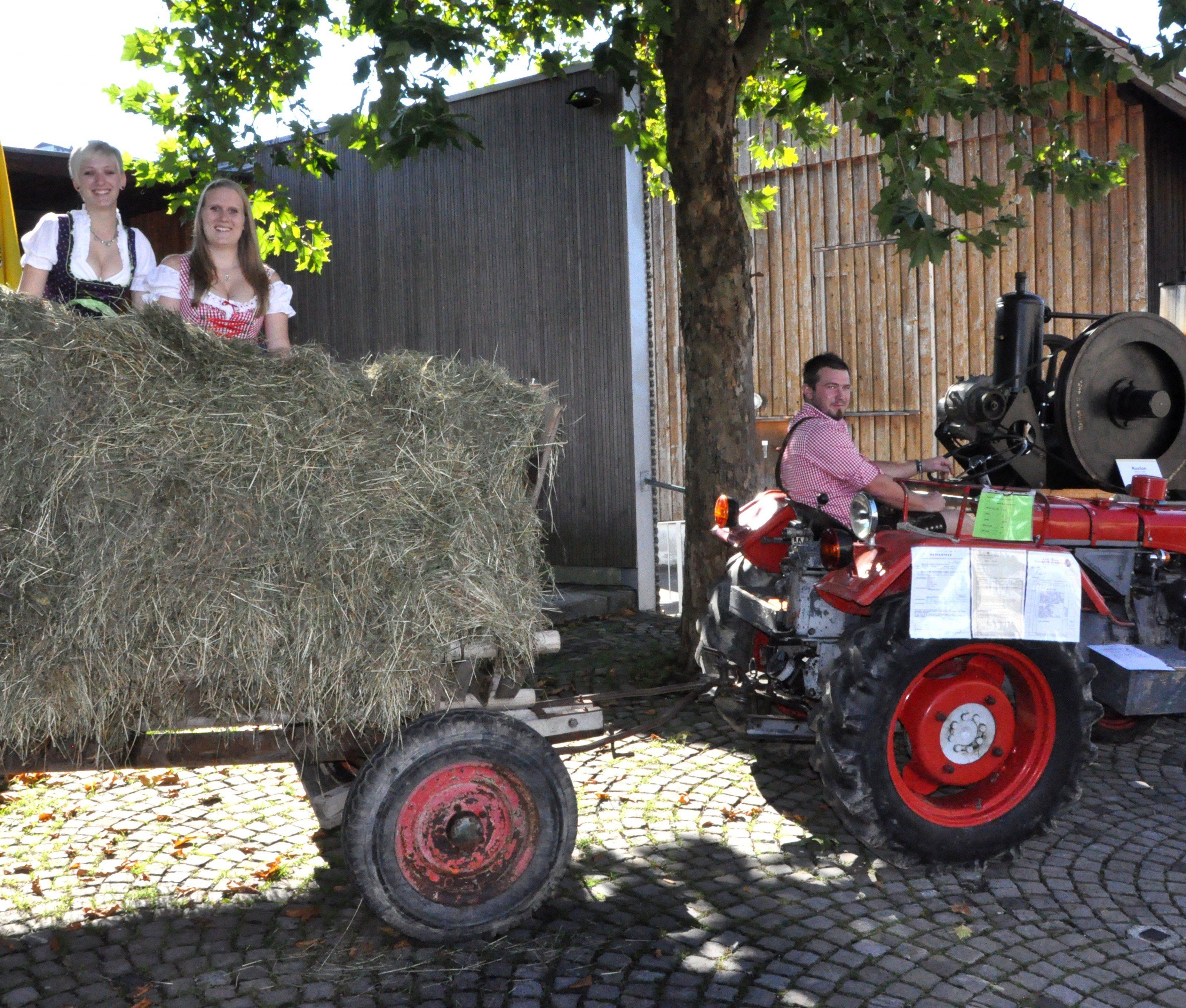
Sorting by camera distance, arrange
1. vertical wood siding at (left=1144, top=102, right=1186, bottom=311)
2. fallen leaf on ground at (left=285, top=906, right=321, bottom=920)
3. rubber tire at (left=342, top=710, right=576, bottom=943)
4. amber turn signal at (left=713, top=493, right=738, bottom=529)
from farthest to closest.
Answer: vertical wood siding at (left=1144, top=102, right=1186, bottom=311) → amber turn signal at (left=713, top=493, right=738, bottom=529) → fallen leaf on ground at (left=285, top=906, right=321, bottom=920) → rubber tire at (left=342, top=710, right=576, bottom=943)

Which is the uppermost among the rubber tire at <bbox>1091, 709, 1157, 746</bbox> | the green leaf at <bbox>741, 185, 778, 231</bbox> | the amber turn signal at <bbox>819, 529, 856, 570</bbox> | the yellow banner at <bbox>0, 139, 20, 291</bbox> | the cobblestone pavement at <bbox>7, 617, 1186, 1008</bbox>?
the green leaf at <bbox>741, 185, 778, 231</bbox>

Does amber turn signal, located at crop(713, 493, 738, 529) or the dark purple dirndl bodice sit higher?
the dark purple dirndl bodice

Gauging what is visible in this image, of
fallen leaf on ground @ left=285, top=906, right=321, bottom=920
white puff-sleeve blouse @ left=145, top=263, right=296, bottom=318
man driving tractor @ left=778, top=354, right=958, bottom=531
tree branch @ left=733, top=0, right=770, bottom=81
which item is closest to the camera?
fallen leaf on ground @ left=285, top=906, right=321, bottom=920

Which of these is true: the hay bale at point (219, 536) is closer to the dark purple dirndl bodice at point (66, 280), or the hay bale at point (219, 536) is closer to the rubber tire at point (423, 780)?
the rubber tire at point (423, 780)

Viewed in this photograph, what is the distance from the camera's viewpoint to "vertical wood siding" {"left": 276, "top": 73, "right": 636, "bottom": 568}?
962cm

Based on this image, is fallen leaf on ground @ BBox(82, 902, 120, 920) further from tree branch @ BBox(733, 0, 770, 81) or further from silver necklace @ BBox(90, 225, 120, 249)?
tree branch @ BBox(733, 0, 770, 81)

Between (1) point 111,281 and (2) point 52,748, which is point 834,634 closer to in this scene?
(2) point 52,748

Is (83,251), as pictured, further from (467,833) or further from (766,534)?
(766,534)

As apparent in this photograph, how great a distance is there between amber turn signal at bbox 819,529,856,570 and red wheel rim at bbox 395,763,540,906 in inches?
61.2

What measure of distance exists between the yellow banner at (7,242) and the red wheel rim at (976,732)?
460 centimetres

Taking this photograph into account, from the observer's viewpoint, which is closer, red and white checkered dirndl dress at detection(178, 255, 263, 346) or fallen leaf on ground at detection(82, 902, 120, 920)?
fallen leaf on ground at detection(82, 902, 120, 920)

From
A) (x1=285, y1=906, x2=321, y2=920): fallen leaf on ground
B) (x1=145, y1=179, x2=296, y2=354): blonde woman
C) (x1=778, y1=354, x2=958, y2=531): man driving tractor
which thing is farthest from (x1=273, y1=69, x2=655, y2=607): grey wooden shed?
(x1=285, y1=906, x2=321, y2=920): fallen leaf on ground

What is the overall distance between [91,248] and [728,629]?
311 centimetres

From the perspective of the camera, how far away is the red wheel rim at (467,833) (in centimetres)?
347
